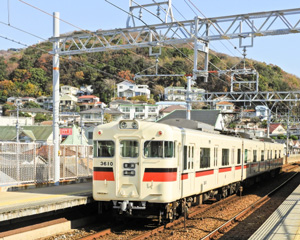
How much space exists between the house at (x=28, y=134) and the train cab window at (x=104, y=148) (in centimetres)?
3699

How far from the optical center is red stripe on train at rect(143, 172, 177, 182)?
33.1 ft

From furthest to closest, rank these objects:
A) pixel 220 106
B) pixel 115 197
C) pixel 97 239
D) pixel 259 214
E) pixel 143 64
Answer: pixel 143 64
pixel 220 106
pixel 259 214
pixel 115 197
pixel 97 239

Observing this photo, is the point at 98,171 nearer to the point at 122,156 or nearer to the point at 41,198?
the point at 122,156

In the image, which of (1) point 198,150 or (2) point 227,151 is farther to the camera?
(2) point 227,151

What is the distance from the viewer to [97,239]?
9414mm

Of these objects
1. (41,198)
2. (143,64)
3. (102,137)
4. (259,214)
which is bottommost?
(259,214)

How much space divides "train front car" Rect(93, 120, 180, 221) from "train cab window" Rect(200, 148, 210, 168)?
6.81ft

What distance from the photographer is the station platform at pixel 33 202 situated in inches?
341

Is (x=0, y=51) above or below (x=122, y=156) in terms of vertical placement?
above

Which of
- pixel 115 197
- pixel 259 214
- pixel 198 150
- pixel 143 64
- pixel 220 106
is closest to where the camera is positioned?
pixel 115 197

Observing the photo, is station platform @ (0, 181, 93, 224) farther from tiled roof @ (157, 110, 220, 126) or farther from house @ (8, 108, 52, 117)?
house @ (8, 108, 52, 117)

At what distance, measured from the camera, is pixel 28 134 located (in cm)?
4922

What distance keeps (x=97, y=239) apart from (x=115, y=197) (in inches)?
48.4

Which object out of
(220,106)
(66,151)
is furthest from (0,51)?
(66,151)
